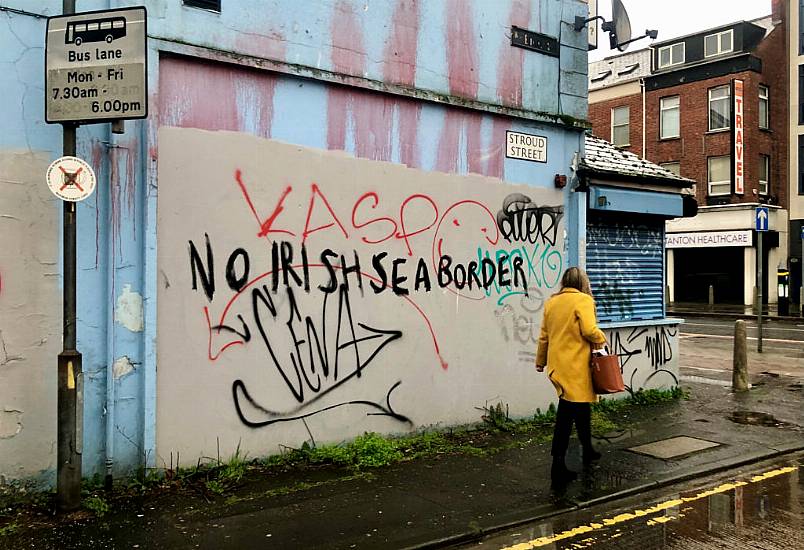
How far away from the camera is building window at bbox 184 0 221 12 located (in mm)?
5852

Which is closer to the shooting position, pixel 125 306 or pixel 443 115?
pixel 125 306

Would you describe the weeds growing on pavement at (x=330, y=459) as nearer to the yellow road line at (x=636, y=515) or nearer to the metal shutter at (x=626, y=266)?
the metal shutter at (x=626, y=266)

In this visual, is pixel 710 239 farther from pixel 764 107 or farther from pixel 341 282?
pixel 341 282

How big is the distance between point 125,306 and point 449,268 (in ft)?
11.1

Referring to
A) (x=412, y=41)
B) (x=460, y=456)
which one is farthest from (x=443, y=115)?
(x=460, y=456)

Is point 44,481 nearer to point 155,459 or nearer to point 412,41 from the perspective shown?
point 155,459

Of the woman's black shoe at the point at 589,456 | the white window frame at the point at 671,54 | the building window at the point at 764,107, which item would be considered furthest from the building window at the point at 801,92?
the woman's black shoe at the point at 589,456

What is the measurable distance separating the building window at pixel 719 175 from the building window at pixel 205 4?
28.6 meters

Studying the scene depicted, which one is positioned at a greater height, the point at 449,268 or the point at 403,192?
the point at 403,192

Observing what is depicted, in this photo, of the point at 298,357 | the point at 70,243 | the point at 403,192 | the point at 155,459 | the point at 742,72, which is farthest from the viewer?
the point at 742,72

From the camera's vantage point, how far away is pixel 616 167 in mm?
9250

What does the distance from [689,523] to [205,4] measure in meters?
5.71

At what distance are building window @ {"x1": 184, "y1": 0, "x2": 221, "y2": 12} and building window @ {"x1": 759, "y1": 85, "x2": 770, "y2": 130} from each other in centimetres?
3034

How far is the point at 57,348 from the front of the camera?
533 centimetres
